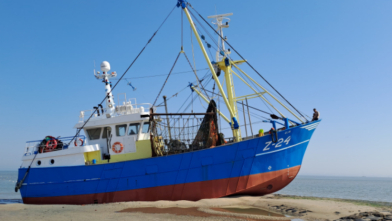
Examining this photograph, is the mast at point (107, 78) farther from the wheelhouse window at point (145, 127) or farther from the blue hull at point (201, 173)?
the blue hull at point (201, 173)

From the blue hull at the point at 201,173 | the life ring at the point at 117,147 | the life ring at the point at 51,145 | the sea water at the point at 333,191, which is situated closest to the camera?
the blue hull at the point at 201,173

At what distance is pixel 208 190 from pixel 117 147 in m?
5.01

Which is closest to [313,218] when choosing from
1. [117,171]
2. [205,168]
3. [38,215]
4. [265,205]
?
[265,205]

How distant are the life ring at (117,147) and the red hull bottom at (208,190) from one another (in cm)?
206

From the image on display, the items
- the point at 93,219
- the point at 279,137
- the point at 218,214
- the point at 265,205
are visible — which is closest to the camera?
the point at 93,219

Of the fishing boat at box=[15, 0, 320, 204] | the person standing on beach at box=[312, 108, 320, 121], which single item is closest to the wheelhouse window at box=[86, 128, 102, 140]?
the fishing boat at box=[15, 0, 320, 204]

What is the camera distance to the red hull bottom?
1267 cm

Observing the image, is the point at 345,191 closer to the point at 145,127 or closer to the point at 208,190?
the point at 208,190

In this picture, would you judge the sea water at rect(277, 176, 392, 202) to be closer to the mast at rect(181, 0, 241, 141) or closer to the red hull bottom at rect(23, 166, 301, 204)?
the red hull bottom at rect(23, 166, 301, 204)

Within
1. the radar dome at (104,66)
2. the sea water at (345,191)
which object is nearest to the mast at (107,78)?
the radar dome at (104,66)

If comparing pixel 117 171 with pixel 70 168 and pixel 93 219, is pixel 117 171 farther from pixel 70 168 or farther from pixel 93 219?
pixel 93 219

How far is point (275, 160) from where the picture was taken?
1288cm

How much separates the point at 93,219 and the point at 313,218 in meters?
7.06

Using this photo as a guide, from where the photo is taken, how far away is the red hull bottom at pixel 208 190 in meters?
12.7
